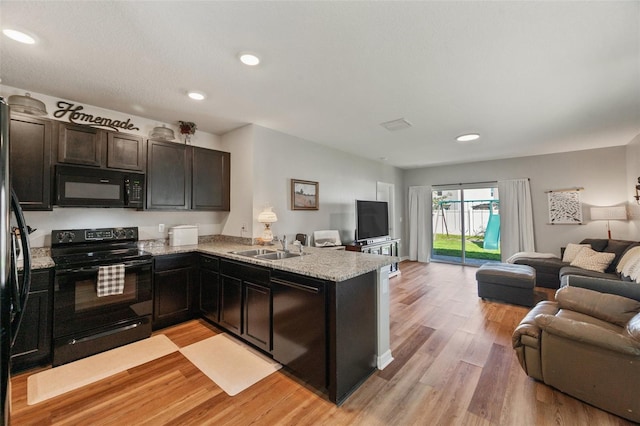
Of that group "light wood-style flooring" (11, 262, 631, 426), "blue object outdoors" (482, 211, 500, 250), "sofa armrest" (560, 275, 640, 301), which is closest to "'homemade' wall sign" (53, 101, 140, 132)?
"light wood-style flooring" (11, 262, 631, 426)

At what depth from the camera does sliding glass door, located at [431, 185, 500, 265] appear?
6.43m

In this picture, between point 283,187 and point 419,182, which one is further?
point 419,182

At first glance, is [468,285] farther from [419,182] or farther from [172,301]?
[172,301]

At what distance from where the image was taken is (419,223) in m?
7.11

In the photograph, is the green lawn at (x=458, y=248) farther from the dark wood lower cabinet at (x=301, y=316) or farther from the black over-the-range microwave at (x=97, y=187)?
the black over-the-range microwave at (x=97, y=187)

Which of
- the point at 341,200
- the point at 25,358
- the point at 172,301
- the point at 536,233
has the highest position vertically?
the point at 341,200

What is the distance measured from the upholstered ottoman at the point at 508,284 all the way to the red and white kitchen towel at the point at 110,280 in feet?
15.4

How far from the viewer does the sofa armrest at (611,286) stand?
2.55 meters

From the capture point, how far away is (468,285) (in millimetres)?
4875

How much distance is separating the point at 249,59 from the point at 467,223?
6.57 meters

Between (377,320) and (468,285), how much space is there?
345cm

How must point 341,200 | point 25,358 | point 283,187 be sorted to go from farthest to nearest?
1. point 341,200
2. point 283,187
3. point 25,358

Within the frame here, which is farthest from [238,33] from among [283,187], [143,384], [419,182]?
[419,182]

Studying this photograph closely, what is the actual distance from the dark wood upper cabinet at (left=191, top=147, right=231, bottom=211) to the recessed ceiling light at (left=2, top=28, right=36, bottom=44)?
177cm
